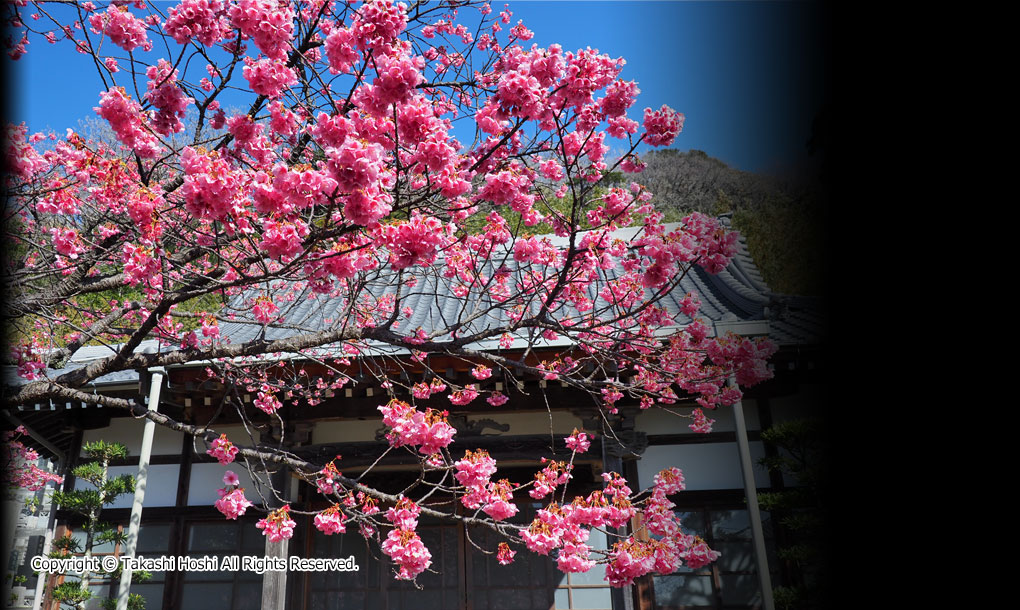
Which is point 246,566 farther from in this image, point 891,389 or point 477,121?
point 891,389

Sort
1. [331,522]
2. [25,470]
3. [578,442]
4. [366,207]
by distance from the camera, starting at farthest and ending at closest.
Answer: [25,470], [578,442], [331,522], [366,207]

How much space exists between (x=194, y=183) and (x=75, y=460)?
503 cm

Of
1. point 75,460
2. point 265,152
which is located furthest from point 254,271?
point 75,460

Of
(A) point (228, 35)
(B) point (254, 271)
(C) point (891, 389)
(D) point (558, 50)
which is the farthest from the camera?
(B) point (254, 271)

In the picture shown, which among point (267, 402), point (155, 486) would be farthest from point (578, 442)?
point (155, 486)

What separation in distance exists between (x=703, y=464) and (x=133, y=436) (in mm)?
5331

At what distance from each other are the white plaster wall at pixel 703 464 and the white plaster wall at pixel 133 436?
437 centimetres

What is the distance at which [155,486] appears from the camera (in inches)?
211

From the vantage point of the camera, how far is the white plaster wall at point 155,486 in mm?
5324

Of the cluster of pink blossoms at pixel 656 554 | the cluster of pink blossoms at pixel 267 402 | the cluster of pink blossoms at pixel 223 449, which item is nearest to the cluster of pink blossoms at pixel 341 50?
the cluster of pink blossoms at pixel 223 449

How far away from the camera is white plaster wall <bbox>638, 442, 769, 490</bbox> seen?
189 inches

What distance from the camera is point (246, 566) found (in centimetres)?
507

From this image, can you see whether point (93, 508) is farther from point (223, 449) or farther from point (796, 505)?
point (796, 505)

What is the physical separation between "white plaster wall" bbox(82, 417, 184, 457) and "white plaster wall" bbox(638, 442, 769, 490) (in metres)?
4.37
